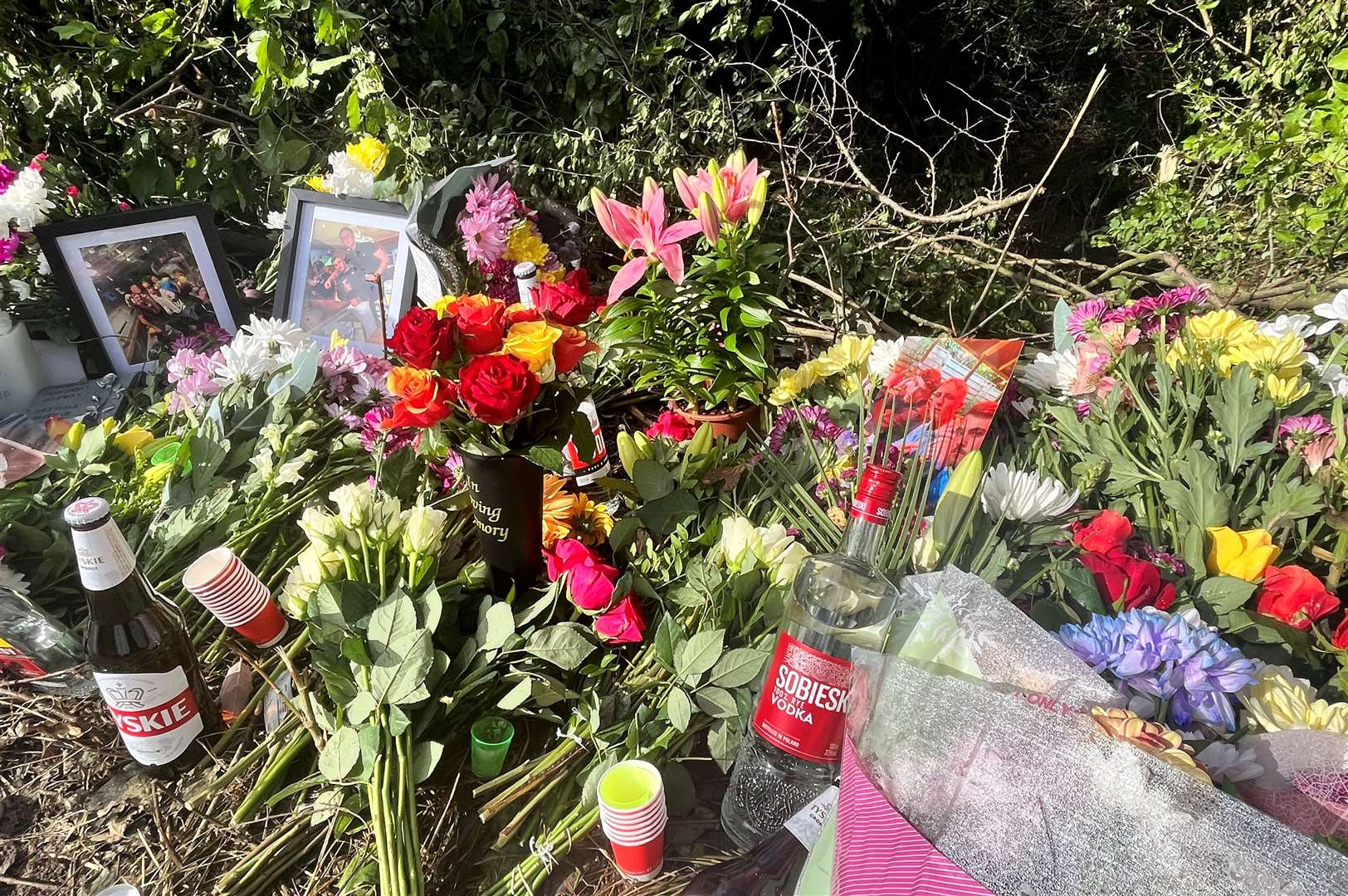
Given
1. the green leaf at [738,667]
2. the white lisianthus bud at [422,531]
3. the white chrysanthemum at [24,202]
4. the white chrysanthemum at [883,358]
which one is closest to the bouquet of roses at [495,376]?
the white lisianthus bud at [422,531]

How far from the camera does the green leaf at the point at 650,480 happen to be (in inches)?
43.3

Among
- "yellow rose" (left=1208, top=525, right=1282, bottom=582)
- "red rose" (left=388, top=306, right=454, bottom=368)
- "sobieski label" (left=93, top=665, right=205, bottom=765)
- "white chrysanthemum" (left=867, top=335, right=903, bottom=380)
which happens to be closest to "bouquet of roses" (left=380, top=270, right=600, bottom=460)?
"red rose" (left=388, top=306, right=454, bottom=368)

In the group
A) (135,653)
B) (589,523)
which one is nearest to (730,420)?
(589,523)

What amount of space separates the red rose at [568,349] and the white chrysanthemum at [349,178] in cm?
105

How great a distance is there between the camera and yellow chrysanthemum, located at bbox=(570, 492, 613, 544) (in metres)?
1.15

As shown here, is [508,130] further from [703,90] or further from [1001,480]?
[1001,480]

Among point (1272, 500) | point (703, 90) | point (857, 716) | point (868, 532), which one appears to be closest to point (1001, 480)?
point (868, 532)

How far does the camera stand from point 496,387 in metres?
0.81

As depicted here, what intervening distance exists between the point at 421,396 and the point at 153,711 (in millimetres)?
523

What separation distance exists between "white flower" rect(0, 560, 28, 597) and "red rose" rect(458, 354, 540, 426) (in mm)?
742

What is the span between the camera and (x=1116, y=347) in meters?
1.27

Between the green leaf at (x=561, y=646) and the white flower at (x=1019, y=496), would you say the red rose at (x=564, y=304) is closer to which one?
the green leaf at (x=561, y=646)

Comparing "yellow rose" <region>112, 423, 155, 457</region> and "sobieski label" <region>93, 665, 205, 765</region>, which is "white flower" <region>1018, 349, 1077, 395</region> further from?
"yellow rose" <region>112, 423, 155, 457</region>

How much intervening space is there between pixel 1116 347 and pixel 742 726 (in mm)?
901
